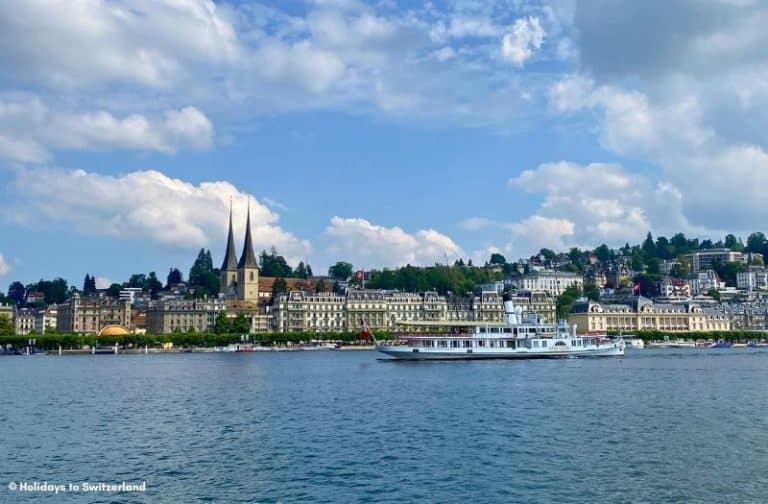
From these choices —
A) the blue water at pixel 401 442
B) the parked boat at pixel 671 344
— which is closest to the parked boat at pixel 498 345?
the blue water at pixel 401 442

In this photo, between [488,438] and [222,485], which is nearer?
[222,485]

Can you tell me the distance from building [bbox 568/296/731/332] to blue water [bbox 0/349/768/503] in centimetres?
11683

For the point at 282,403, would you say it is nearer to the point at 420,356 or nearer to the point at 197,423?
the point at 197,423

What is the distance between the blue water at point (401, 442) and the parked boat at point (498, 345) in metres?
29.9

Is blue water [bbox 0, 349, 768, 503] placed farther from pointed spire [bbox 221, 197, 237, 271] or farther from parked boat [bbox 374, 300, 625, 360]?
pointed spire [bbox 221, 197, 237, 271]

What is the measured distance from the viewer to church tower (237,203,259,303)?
177 metres

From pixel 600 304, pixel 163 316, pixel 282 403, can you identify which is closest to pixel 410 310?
pixel 600 304

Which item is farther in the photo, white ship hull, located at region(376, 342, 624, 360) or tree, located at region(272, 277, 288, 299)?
tree, located at region(272, 277, 288, 299)

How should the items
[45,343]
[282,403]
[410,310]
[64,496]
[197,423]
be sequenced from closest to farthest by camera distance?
1. [64,496]
2. [197,423]
3. [282,403]
4. [45,343]
5. [410,310]

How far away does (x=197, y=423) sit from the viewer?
118 feet

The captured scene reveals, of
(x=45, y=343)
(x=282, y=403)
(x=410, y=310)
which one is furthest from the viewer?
(x=410, y=310)

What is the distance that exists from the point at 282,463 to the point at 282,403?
16.9 meters

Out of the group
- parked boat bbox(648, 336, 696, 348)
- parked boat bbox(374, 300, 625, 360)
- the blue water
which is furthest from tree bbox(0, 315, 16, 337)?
parked boat bbox(648, 336, 696, 348)

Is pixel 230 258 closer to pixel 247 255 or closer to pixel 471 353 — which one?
pixel 247 255
